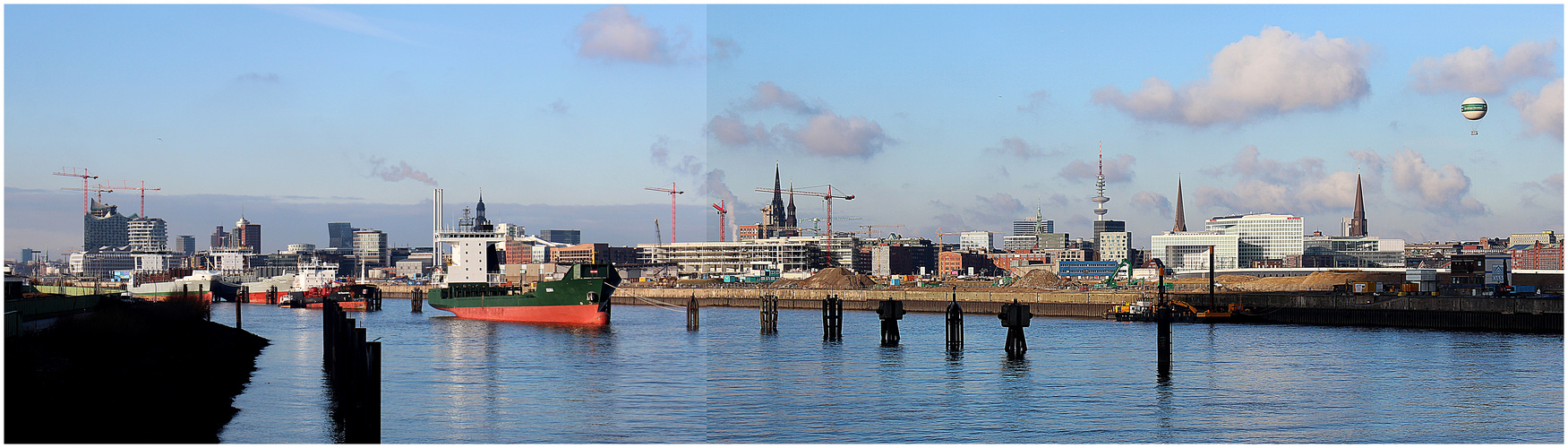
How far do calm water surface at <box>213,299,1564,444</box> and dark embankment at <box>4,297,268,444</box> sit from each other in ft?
3.36

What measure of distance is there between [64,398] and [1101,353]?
36809 millimetres

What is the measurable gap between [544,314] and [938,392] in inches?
2032

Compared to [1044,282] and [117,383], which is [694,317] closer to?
Result: [117,383]

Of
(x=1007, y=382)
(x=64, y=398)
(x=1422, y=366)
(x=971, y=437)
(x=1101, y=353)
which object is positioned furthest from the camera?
(x=1101, y=353)

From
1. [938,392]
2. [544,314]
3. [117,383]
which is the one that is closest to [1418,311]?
[938,392]

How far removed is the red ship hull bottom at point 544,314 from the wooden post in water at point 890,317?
1016 inches

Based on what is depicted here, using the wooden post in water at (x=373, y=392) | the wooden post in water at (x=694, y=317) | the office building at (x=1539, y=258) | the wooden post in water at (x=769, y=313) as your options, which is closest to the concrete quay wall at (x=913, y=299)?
the wooden post in water at (x=769, y=313)

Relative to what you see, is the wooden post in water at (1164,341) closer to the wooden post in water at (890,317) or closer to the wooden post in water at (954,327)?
the wooden post in water at (954,327)

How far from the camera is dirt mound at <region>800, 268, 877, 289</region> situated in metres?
142

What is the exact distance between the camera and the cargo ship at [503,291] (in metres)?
79.3

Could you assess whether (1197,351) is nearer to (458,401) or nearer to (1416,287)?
(458,401)

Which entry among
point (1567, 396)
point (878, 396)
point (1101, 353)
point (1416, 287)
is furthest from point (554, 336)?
point (1416, 287)

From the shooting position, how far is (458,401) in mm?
33500

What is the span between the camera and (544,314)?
83.2 metres
